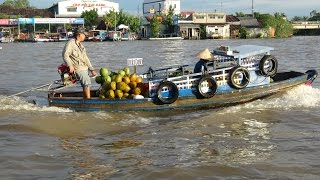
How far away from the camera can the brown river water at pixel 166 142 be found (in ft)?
18.0

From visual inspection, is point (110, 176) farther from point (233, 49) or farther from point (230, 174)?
point (233, 49)

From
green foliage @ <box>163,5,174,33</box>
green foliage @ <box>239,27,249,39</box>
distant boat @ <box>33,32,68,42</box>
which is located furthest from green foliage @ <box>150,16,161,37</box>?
distant boat @ <box>33,32,68,42</box>

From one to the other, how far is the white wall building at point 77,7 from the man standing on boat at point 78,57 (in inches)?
3370

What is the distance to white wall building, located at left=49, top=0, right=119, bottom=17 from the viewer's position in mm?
94562

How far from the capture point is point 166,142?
6.90 meters

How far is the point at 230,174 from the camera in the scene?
535cm

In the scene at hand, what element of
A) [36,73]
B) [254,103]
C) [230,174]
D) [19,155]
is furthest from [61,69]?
[36,73]

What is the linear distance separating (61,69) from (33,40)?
56.8 meters

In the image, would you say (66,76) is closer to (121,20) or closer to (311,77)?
(311,77)

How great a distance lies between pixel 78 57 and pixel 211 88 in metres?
2.75

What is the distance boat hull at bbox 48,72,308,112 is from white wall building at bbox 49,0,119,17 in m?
85.3

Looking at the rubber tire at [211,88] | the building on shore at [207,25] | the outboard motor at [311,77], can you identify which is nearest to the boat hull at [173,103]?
the rubber tire at [211,88]

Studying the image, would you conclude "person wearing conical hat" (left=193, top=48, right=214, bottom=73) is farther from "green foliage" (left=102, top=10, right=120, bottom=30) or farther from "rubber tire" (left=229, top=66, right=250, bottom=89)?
"green foliage" (left=102, top=10, right=120, bottom=30)

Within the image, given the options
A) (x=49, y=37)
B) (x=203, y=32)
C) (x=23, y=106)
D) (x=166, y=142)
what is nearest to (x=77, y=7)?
(x=49, y=37)
